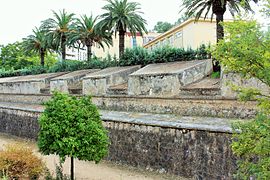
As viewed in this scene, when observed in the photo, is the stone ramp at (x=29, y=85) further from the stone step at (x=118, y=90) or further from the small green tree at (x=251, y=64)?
the small green tree at (x=251, y=64)

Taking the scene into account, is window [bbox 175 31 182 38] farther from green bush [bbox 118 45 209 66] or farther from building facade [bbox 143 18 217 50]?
green bush [bbox 118 45 209 66]

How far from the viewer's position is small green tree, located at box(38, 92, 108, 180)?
897cm

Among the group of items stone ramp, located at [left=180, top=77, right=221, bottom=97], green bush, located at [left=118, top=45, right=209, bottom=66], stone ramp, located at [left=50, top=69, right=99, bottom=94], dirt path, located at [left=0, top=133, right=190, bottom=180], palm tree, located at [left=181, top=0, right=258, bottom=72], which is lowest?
dirt path, located at [left=0, top=133, right=190, bottom=180]

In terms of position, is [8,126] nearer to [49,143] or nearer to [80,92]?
[80,92]

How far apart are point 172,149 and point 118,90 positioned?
771 centimetres

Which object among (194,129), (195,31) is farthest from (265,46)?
(195,31)

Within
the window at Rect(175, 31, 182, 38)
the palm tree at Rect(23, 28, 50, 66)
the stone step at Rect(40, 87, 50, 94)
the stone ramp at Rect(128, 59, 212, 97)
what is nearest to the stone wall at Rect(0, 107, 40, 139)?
the stone step at Rect(40, 87, 50, 94)

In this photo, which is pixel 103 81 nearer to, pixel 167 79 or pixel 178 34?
pixel 167 79

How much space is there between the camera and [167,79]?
51.2 ft

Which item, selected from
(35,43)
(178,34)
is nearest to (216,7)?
(178,34)

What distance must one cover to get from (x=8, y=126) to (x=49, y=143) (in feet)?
45.7

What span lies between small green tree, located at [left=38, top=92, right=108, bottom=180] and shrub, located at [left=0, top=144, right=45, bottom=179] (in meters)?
0.49

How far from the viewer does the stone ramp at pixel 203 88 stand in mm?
14031

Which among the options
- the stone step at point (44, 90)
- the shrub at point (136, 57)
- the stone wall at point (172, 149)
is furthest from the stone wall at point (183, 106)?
the stone step at point (44, 90)
